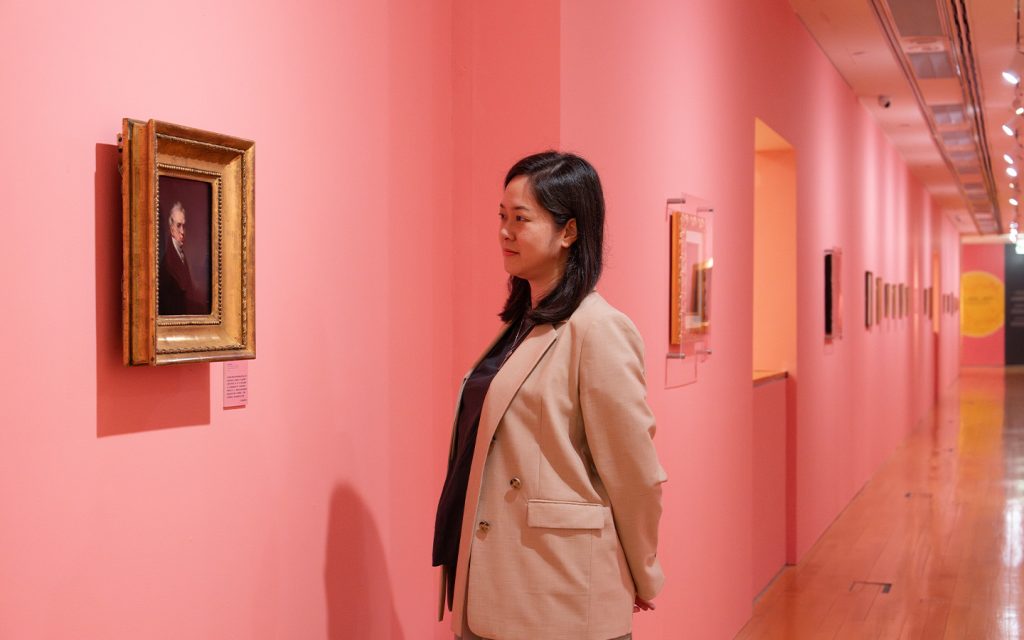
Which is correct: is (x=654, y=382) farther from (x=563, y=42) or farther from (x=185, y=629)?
(x=185, y=629)

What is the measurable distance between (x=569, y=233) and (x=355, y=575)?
3.56ft

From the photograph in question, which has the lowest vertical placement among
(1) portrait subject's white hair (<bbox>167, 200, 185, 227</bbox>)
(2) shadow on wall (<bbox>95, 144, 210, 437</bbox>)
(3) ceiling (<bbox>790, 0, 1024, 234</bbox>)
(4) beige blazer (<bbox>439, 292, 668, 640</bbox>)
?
(4) beige blazer (<bbox>439, 292, 668, 640</bbox>)

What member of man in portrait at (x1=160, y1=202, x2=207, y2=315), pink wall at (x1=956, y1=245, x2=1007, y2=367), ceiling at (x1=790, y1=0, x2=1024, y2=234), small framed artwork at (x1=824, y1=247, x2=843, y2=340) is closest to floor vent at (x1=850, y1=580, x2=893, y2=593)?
small framed artwork at (x1=824, y1=247, x2=843, y2=340)

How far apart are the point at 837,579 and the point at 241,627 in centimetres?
515

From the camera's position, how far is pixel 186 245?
2.15 m

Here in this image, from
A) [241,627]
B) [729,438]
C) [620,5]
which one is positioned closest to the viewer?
[241,627]

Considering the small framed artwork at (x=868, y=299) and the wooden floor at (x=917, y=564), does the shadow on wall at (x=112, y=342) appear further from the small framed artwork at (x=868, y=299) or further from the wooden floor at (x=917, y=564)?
the small framed artwork at (x=868, y=299)

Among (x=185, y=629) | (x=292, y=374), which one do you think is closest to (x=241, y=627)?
(x=185, y=629)

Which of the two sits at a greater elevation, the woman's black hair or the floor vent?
the woman's black hair

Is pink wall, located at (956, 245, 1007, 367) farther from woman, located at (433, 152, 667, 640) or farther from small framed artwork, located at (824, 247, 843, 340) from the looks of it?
woman, located at (433, 152, 667, 640)

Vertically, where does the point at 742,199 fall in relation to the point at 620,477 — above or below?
above

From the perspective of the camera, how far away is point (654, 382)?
4.11 m

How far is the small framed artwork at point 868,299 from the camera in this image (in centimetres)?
1023

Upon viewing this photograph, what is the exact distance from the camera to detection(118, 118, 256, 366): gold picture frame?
2.00 meters
